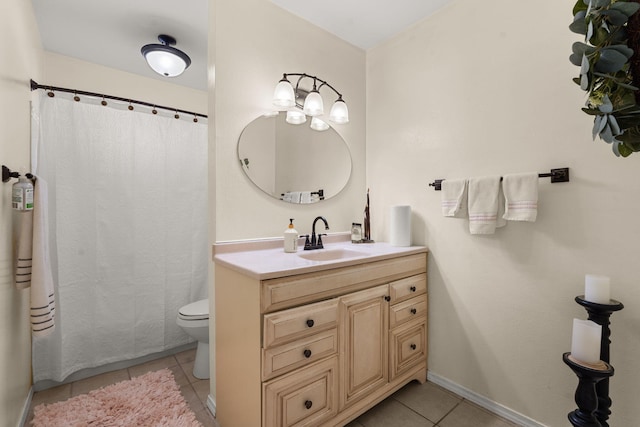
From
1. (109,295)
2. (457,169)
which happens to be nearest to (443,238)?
(457,169)

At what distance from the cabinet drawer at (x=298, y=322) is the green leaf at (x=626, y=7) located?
4.02 ft

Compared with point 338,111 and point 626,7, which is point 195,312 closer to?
point 338,111

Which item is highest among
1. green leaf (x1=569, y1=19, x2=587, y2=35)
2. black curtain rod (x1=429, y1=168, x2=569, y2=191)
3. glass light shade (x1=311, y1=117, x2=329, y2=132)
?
glass light shade (x1=311, y1=117, x2=329, y2=132)

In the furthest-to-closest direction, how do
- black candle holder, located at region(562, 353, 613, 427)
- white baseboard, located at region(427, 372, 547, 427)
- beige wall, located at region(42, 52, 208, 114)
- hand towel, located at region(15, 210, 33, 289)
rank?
1. beige wall, located at region(42, 52, 208, 114)
2. white baseboard, located at region(427, 372, 547, 427)
3. hand towel, located at region(15, 210, 33, 289)
4. black candle holder, located at region(562, 353, 613, 427)

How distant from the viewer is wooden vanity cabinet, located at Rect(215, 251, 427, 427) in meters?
1.18

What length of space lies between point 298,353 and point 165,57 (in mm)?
2317

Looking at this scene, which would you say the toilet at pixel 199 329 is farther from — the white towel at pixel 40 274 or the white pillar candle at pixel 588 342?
the white pillar candle at pixel 588 342

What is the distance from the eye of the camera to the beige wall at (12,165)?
1.23 meters

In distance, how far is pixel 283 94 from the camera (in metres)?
1.77

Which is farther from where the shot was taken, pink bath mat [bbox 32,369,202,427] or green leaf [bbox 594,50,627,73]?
pink bath mat [bbox 32,369,202,427]

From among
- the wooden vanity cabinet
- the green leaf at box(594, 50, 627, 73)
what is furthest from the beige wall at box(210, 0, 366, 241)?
the green leaf at box(594, 50, 627, 73)

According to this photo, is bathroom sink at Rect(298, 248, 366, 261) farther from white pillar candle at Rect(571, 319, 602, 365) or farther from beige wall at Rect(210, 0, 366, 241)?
white pillar candle at Rect(571, 319, 602, 365)

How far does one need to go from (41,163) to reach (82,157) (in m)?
0.23

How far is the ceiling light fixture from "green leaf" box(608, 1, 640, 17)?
2.51 m
